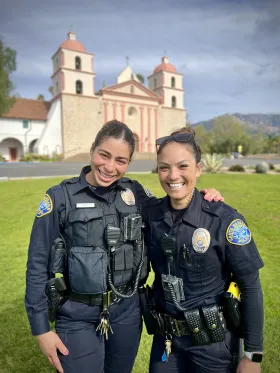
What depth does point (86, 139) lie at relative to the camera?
40.1 meters

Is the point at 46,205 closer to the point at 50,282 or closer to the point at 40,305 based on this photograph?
the point at 50,282

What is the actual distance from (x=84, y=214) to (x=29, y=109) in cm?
4352

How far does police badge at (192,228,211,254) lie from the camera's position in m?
1.55

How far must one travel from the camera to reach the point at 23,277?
4445 mm

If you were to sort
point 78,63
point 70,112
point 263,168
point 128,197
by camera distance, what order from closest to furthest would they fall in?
point 128,197 → point 263,168 → point 70,112 → point 78,63

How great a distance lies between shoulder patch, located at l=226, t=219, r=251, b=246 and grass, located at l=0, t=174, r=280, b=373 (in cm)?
185

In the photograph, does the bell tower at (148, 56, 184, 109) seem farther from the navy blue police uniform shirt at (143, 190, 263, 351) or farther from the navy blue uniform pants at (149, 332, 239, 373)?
the navy blue uniform pants at (149, 332, 239, 373)

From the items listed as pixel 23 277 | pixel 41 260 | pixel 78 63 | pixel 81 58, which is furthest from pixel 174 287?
pixel 78 63

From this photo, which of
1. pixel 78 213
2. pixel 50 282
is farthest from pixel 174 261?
pixel 50 282

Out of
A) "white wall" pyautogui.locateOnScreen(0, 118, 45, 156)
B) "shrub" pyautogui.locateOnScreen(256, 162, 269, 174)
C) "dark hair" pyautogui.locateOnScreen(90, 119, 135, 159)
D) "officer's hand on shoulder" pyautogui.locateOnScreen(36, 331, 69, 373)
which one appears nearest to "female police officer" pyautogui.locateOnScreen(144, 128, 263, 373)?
"dark hair" pyautogui.locateOnScreen(90, 119, 135, 159)

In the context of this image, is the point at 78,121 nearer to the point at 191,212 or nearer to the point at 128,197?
the point at 128,197

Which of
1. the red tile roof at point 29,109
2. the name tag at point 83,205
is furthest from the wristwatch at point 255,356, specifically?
the red tile roof at point 29,109

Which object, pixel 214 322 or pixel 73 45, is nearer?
pixel 214 322

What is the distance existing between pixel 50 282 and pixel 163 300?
718mm
